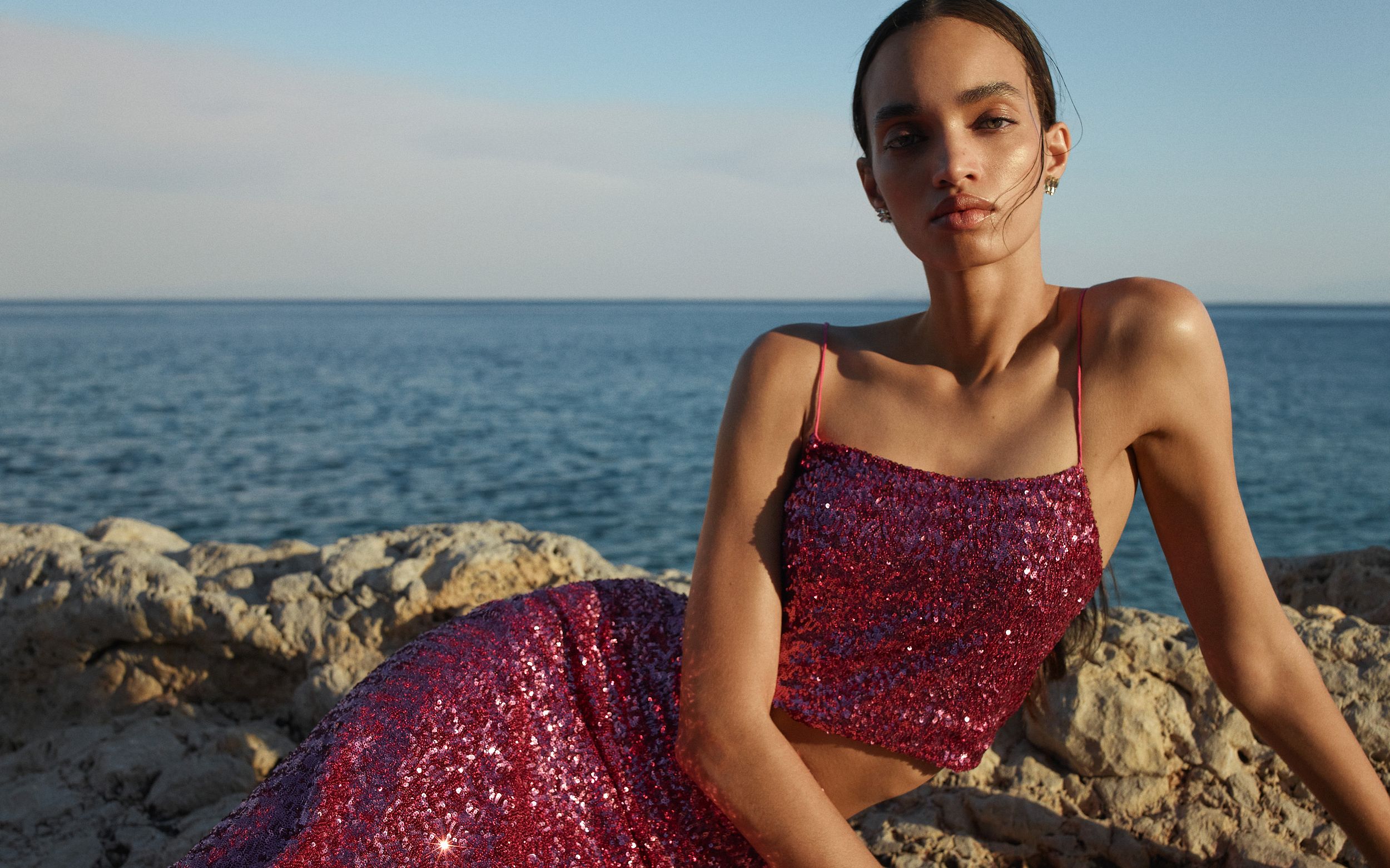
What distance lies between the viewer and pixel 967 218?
1.87m

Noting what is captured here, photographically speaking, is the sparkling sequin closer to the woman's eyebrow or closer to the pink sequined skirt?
the pink sequined skirt

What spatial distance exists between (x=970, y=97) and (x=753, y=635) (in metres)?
1.08

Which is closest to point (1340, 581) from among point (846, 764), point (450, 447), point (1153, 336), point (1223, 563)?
point (1223, 563)

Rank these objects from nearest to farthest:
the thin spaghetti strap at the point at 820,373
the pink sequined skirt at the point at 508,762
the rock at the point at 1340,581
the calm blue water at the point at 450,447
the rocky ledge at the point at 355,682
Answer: the pink sequined skirt at the point at 508,762
the thin spaghetti strap at the point at 820,373
the rocky ledge at the point at 355,682
the rock at the point at 1340,581
the calm blue water at the point at 450,447

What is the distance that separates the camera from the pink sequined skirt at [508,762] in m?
1.75

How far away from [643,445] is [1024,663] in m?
24.6

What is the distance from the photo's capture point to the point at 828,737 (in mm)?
2039

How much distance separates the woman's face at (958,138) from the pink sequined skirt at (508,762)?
39.2 inches

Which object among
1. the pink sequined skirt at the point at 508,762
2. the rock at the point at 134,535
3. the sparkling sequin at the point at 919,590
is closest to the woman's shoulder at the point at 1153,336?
the sparkling sequin at the point at 919,590

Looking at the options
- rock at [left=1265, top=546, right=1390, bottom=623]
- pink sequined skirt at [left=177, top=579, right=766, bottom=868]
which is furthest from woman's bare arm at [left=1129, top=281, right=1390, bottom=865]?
rock at [left=1265, top=546, right=1390, bottom=623]

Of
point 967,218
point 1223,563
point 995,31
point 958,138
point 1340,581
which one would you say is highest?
point 995,31

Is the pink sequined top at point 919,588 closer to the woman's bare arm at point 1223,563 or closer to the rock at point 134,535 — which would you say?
the woman's bare arm at point 1223,563

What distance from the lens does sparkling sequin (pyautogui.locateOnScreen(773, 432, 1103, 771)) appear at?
1.86 meters

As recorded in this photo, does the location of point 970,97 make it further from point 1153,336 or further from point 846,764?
point 846,764
